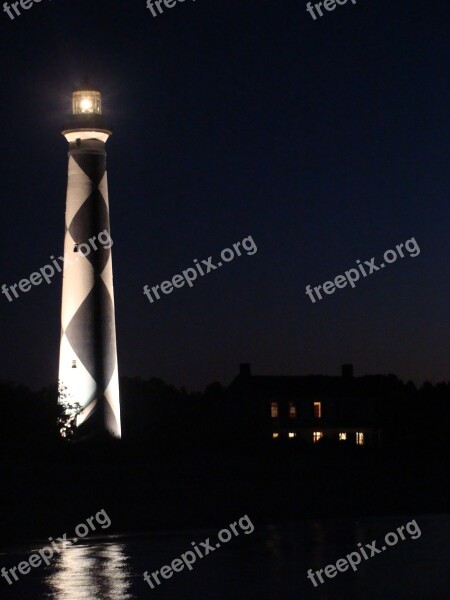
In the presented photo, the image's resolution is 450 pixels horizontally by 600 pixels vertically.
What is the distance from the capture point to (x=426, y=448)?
59.7 meters

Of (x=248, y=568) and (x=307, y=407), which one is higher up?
(x=307, y=407)

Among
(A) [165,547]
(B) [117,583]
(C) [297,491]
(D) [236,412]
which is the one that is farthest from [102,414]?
(D) [236,412]

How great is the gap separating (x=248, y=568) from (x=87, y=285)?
17965 mm

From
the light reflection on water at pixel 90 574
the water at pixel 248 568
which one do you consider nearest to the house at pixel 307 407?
the water at pixel 248 568

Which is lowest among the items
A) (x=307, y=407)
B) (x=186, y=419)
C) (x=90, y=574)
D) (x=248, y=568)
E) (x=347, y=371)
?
(x=248, y=568)

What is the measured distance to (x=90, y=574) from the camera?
23.6 metres

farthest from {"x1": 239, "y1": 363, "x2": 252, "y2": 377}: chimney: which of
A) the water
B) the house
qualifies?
the water

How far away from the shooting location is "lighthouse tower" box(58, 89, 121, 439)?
4119 cm

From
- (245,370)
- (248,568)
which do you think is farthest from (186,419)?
(248,568)

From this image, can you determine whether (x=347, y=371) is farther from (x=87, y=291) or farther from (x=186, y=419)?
(x=87, y=291)

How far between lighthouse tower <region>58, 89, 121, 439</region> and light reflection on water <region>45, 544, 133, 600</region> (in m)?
13.8

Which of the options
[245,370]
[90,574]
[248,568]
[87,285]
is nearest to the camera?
[90,574]

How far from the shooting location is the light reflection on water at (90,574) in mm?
21516

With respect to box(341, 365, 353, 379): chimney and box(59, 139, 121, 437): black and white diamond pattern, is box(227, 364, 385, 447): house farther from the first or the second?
box(59, 139, 121, 437): black and white diamond pattern
